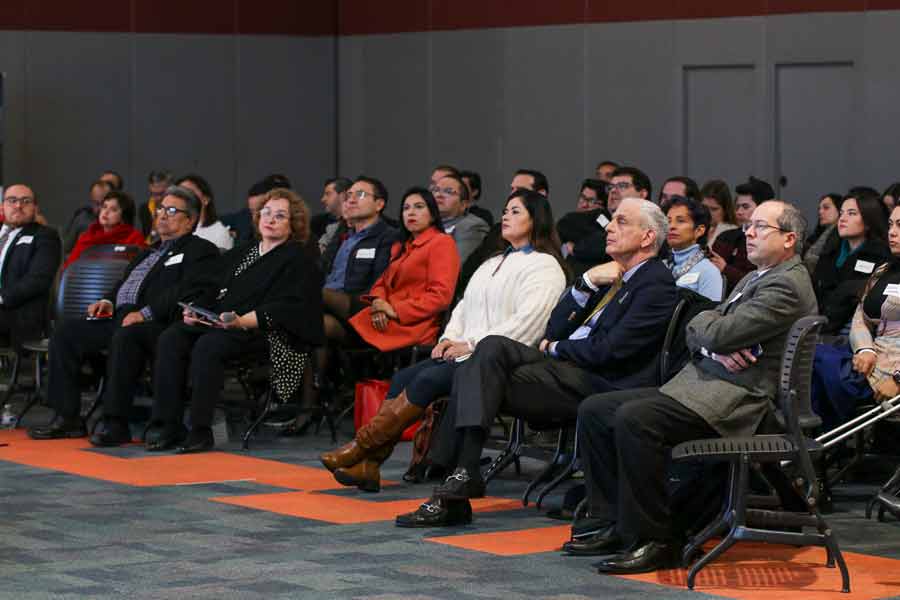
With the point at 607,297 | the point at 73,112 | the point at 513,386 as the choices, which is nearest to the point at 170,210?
the point at 513,386

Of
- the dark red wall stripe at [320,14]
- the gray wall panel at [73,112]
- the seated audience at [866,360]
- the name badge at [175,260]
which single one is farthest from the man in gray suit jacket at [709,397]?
the gray wall panel at [73,112]

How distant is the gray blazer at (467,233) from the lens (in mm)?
9906

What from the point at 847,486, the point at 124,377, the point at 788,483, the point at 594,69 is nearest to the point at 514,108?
the point at 594,69

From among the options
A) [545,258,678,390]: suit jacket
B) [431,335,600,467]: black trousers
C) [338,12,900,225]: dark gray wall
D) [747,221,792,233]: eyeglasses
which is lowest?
[431,335,600,467]: black trousers

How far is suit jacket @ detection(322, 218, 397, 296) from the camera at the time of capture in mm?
9351

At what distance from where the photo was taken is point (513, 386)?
250 inches

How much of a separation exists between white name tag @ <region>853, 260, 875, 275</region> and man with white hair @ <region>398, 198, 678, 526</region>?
6.49 ft

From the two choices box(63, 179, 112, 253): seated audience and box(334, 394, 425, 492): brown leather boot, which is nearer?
box(334, 394, 425, 492): brown leather boot

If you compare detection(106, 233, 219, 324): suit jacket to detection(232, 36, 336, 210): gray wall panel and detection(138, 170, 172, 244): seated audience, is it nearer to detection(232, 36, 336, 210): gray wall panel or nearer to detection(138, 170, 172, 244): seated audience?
detection(138, 170, 172, 244): seated audience

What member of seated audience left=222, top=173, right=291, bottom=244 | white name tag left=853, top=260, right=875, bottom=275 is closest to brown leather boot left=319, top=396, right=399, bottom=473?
white name tag left=853, top=260, right=875, bottom=275

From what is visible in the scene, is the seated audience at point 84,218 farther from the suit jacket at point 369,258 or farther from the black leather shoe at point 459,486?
the black leather shoe at point 459,486

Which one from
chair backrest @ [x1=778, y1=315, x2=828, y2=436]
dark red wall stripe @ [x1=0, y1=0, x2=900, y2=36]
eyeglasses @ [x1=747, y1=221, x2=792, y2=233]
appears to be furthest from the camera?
dark red wall stripe @ [x1=0, y1=0, x2=900, y2=36]

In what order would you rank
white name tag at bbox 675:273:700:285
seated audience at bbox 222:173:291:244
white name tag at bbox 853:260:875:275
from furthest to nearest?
seated audience at bbox 222:173:291:244 < white name tag at bbox 853:260:875:275 < white name tag at bbox 675:273:700:285

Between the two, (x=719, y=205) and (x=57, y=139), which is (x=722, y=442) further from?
(x=57, y=139)
